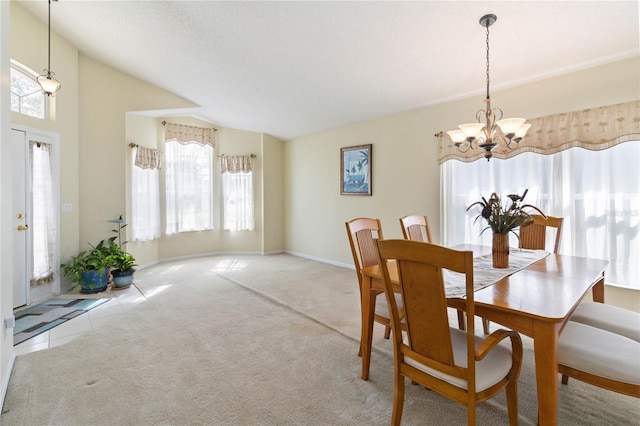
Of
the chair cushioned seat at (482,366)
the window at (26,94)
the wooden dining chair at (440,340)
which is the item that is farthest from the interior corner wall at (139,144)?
the chair cushioned seat at (482,366)

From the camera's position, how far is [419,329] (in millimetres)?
1355

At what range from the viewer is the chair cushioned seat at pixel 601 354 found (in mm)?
1286

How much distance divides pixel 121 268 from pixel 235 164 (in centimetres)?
297

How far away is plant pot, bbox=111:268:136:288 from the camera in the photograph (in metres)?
4.06

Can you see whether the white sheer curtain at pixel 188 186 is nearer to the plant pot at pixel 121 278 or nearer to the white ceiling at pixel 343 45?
the white ceiling at pixel 343 45

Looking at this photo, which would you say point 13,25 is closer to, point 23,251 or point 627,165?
point 23,251

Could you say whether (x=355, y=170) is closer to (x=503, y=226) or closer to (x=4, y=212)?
(x=503, y=226)

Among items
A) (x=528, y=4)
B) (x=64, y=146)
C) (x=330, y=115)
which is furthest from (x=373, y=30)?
(x=64, y=146)

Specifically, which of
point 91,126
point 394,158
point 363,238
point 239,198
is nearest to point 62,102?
point 91,126

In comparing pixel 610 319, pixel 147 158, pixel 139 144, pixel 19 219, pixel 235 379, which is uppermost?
pixel 139 144

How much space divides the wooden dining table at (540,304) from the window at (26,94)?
4251mm

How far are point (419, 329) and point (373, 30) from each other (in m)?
2.57

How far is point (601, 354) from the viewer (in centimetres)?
137

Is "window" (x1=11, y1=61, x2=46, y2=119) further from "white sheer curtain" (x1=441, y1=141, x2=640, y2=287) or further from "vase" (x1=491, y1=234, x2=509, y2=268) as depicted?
"white sheer curtain" (x1=441, y1=141, x2=640, y2=287)
